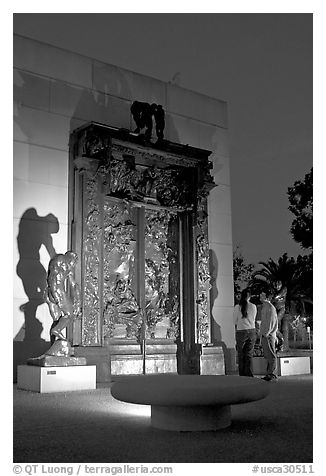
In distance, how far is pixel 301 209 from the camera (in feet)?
72.7

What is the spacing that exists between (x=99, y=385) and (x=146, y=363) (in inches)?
83.9

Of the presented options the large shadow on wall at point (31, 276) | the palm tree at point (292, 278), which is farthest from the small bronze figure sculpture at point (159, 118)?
the palm tree at point (292, 278)

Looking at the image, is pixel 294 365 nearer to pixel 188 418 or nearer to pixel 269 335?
pixel 269 335

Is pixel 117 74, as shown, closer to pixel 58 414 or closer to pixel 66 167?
pixel 66 167

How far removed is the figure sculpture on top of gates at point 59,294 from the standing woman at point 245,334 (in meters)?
3.00

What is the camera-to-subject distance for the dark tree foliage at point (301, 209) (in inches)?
851

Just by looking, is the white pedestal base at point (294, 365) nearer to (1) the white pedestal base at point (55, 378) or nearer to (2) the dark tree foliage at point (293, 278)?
(1) the white pedestal base at point (55, 378)

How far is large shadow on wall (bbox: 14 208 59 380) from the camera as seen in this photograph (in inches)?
379

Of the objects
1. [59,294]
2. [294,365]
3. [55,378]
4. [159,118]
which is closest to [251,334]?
[294,365]

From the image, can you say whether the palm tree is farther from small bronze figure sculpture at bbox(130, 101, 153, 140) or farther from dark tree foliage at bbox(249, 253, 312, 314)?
small bronze figure sculpture at bbox(130, 101, 153, 140)

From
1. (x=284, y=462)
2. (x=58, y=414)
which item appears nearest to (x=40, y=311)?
(x=58, y=414)

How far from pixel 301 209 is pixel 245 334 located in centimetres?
1346

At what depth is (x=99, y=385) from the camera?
29.3 feet

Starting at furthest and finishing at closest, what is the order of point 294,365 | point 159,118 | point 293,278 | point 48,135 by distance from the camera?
point 293,278 < point 159,118 < point 294,365 < point 48,135
